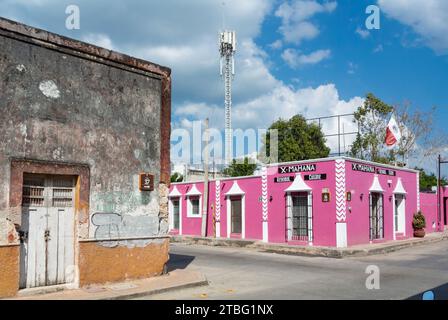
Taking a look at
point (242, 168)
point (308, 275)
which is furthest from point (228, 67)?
point (308, 275)

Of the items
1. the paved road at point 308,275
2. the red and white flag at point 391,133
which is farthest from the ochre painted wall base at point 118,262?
the red and white flag at point 391,133

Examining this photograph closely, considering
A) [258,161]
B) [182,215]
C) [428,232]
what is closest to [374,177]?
[428,232]

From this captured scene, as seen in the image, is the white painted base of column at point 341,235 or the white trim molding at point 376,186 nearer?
the white painted base of column at point 341,235

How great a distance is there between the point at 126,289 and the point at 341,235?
36.8 ft

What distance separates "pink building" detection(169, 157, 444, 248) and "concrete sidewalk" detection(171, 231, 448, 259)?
2.64 feet

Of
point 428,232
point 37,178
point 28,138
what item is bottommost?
point 428,232

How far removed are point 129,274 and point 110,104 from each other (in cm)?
380

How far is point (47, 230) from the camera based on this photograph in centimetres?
933

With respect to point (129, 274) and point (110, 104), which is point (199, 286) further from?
point (110, 104)

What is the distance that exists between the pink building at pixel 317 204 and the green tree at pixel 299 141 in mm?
13627

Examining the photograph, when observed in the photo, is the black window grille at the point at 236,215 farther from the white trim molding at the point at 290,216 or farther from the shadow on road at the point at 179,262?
the shadow on road at the point at 179,262

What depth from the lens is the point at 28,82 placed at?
354 inches

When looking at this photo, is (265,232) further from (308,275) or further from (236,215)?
(308,275)

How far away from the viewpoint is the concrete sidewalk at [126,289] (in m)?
8.81
